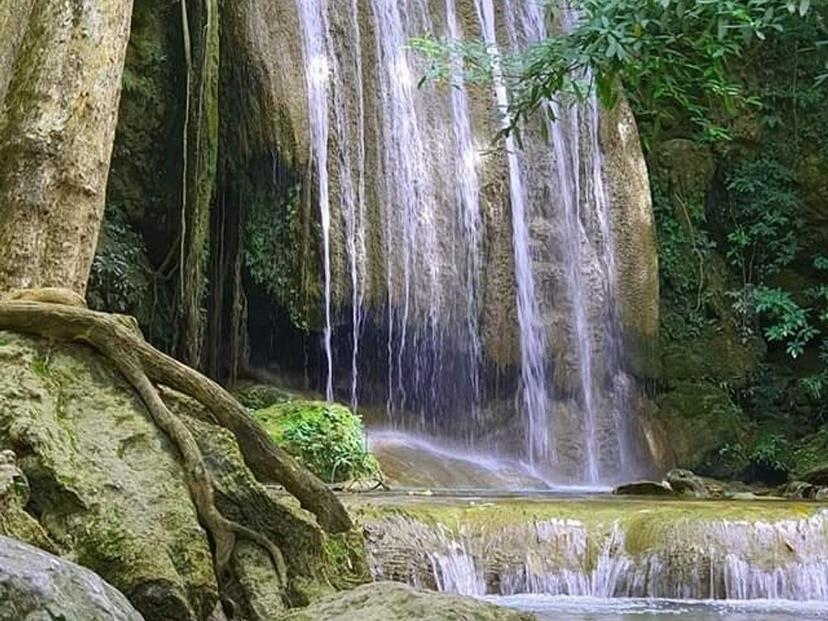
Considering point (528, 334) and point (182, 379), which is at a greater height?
point (528, 334)

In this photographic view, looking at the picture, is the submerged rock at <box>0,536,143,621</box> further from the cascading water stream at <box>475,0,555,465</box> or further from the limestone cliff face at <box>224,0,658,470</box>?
the cascading water stream at <box>475,0,555,465</box>

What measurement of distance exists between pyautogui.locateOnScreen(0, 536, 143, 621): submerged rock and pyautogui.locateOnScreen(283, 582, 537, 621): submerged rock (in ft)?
3.00

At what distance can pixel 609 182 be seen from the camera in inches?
523

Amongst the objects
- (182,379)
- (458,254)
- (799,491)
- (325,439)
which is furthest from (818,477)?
(182,379)

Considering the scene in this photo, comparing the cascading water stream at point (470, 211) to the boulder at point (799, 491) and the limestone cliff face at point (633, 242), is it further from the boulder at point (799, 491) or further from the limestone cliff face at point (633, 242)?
the boulder at point (799, 491)

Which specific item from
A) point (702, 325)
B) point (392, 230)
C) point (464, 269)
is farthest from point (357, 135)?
point (702, 325)

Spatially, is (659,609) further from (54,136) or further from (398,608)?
(54,136)

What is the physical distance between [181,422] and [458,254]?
856cm

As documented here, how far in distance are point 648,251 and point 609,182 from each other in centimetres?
90

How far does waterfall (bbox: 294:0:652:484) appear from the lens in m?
11.5

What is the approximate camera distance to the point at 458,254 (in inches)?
480

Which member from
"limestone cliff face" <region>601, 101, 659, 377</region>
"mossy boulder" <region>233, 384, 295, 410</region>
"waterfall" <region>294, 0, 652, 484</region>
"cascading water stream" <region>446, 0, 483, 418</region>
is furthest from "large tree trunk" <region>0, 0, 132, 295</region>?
"limestone cliff face" <region>601, 101, 659, 377</region>

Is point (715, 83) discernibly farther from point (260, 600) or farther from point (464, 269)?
point (464, 269)

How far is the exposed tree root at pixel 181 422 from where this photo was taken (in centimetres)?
361
